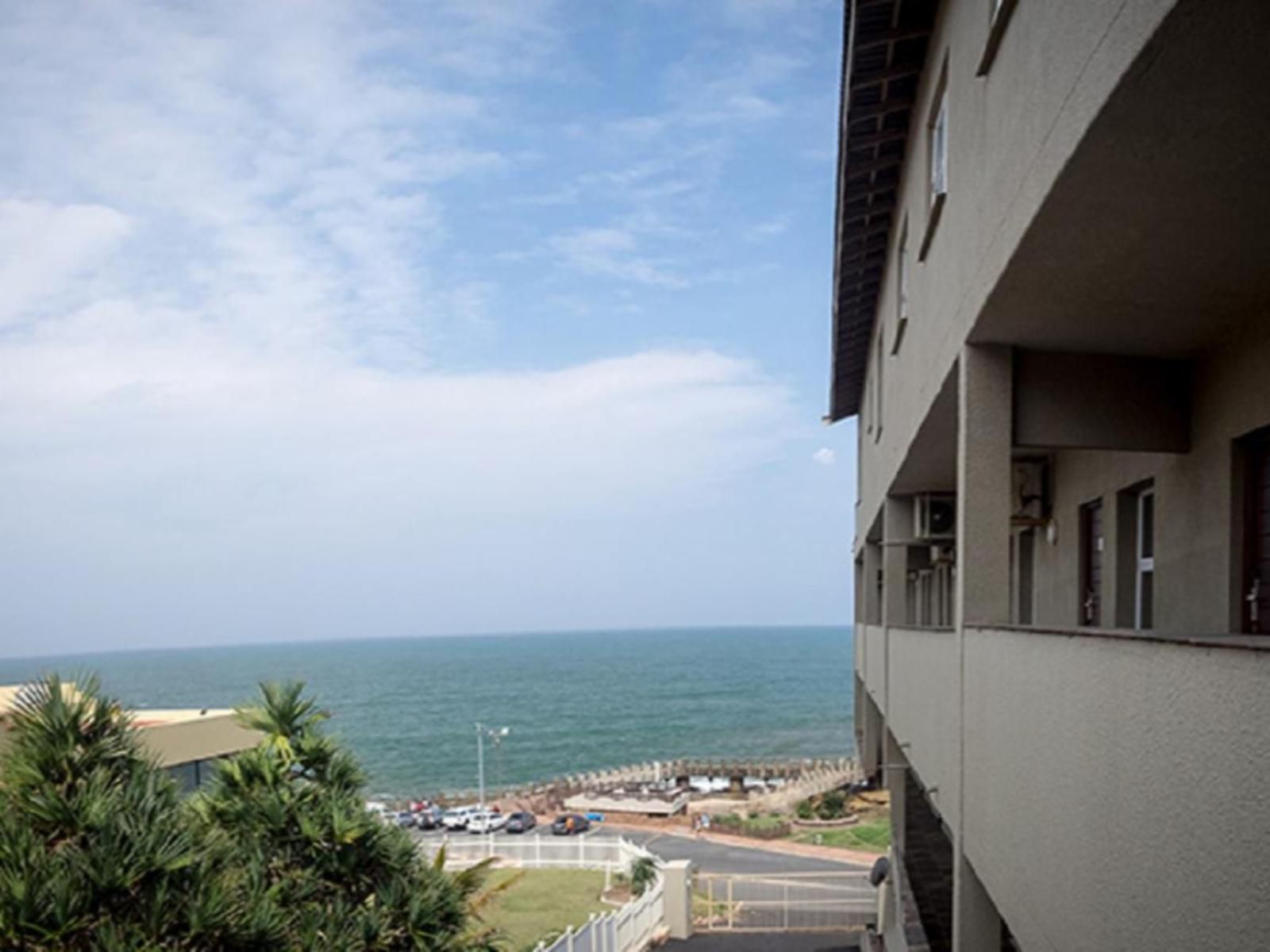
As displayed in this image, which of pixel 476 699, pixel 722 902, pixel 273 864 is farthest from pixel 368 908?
pixel 476 699

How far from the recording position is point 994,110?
5926 mm

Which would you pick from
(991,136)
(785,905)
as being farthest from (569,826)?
(991,136)

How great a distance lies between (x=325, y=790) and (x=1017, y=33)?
935 cm

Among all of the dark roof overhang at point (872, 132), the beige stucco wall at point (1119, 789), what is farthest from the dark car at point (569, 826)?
the beige stucco wall at point (1119, 789)

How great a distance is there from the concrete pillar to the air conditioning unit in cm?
1333

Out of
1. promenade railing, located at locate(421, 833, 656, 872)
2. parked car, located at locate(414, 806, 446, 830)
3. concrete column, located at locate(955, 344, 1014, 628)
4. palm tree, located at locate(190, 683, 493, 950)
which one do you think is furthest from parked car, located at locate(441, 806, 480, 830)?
concrete column, located at locate(955, 344, 1014, 628)

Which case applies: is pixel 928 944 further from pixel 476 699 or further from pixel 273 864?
pixel 476 699

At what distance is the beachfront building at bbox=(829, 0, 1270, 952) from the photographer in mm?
3344

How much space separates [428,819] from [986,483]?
48.5 metres

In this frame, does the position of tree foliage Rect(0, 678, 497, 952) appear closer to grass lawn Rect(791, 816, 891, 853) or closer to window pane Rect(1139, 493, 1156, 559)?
Answer: window pane Rect(1139, 493, 1156, 559)

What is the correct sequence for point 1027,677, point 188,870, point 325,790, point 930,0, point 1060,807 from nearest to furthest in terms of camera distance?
point 1060,807, point 1027,677, point 188,870, point 930,0, point 325,790

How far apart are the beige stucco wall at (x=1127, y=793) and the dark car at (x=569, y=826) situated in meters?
42.7

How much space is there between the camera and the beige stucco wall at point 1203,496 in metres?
6.46

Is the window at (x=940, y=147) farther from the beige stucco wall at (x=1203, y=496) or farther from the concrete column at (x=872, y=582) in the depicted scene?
the concrete column at (x=872, y=582)
